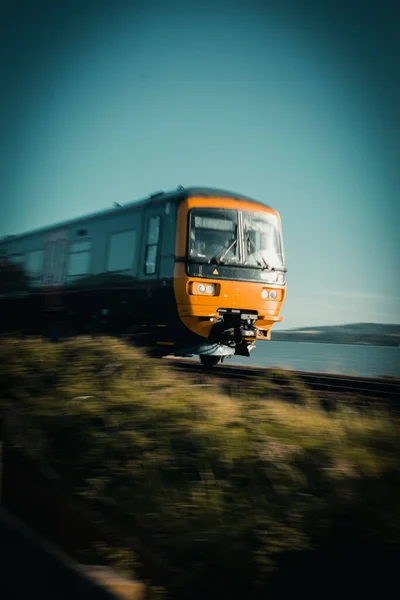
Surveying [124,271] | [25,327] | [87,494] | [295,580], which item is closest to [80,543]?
[87,494]

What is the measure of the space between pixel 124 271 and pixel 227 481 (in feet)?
29.2

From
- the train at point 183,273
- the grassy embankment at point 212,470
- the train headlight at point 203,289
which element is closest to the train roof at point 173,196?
the train at point 183,273

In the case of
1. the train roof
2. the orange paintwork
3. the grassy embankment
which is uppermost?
the train roof

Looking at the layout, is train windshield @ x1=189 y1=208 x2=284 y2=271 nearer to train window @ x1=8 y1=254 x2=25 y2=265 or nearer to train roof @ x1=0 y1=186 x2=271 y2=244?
train roof @ x1=0 y1=186 x2=271 y2=244

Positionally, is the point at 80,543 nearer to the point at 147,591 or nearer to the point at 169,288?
the point at 147,591

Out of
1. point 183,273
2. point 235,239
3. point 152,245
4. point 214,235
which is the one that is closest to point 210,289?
point 183,273

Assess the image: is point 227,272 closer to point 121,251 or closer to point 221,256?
point 221,256

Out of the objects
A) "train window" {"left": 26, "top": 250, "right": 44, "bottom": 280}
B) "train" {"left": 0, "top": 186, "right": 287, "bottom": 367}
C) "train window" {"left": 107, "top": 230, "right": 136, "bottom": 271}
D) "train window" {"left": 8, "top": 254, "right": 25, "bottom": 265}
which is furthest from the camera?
"train window" {"left": 8, "top": 254, "right": 25, "bottom": 265}

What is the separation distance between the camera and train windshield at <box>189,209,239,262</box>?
1125 centimetres

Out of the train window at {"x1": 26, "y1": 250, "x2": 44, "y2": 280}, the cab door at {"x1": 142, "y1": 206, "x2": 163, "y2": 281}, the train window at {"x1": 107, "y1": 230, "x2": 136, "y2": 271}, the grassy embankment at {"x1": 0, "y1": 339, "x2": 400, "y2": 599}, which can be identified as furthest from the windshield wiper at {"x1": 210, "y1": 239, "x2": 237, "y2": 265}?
the grassy embankment at {"x1": 0, "y1": 339, "x2": 400, "y2": 599}

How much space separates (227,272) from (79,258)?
3671 millimetres

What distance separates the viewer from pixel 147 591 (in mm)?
3256

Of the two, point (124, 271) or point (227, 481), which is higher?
point (124, 271)

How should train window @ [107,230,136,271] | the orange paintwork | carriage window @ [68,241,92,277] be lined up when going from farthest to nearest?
1. carriage window @ [68,241,92,277]
2. train window @ [107,230,136,271]
3. the orange paintwork
